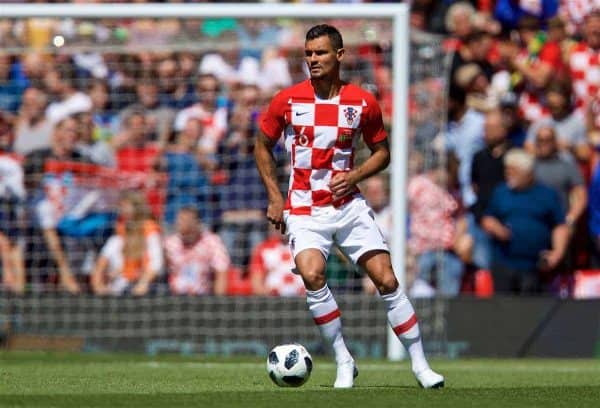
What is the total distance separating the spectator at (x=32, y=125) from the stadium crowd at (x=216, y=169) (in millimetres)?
16

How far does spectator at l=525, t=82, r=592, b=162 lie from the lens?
1540 cm

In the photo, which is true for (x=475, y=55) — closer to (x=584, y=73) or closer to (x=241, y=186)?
(x=584, y=73)

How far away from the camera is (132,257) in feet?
49.9

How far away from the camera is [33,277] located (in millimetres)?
15195

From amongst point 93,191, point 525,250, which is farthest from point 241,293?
point 525,250

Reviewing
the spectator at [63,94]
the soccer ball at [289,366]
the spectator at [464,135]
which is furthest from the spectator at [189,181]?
the soccer ball at [289,366]

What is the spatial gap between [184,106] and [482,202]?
3.43 metres

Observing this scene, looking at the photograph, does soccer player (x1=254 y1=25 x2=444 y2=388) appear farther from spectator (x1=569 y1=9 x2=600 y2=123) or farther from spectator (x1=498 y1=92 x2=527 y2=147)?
spectator (x1=569 y1=9 x2=600 y2=123)

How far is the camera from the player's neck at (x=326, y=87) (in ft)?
29.3

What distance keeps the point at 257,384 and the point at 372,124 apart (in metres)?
1.85

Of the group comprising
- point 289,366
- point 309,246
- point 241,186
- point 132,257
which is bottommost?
point 132,257

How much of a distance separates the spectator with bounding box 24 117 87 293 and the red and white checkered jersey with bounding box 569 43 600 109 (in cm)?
558

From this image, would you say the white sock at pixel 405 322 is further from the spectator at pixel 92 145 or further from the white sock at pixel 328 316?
the spectator at pixel 92 145

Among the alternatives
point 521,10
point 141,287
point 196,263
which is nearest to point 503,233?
point 196,263
